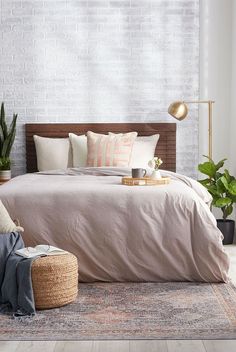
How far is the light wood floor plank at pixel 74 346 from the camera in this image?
3.06 m

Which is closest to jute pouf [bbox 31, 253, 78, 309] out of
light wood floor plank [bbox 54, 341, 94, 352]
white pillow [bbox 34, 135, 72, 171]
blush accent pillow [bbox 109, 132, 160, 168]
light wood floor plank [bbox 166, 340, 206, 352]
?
light wood floor plank [bbox 54, 341, 94, 352]

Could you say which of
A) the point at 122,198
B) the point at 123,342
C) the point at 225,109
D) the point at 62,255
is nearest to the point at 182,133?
the point at 225,109

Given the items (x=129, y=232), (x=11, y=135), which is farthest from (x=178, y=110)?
(x=129, y=232)

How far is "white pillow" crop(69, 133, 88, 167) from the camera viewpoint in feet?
20.6

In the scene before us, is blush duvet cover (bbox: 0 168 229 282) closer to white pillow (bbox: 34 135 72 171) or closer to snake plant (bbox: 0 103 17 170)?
white pillow (bbox: 34 135 72 171)

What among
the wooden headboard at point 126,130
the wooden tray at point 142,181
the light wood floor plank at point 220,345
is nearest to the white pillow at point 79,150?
the wooden headboard at point 126,130

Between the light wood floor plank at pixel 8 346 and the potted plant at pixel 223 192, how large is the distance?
9.68ft

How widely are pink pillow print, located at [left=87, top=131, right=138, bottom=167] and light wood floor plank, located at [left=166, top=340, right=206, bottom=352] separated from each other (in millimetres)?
3025

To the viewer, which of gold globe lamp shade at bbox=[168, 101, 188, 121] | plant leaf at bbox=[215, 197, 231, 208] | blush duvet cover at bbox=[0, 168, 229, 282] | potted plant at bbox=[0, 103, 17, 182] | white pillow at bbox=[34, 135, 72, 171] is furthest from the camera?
potted plant at bbox=[0, 103, 17, 182]

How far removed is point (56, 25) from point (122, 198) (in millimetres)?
2980

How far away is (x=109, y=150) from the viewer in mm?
6121

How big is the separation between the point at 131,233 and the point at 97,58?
9.64ft

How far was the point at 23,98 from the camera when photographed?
6.77 m

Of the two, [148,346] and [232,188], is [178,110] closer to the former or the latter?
[232,188]
